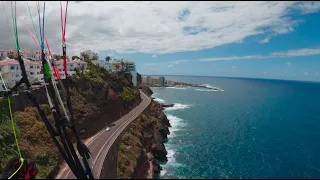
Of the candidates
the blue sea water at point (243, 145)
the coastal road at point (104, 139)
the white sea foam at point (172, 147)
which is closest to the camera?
the coastal road at point (104, 139)

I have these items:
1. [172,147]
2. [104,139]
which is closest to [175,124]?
[172,147]

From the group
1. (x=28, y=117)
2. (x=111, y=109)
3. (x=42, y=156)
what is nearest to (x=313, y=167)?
(x=111, y=109)

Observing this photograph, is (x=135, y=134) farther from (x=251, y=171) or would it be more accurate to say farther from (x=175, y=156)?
(x=251, y=171)

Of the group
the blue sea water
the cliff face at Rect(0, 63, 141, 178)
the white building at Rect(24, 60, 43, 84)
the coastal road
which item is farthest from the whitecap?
the white building at Rect(24, 60, 43, 84)

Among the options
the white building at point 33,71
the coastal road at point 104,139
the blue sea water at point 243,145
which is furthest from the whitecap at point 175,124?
the white building at point 33,71

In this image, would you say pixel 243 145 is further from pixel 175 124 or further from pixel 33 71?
pixel 33 71

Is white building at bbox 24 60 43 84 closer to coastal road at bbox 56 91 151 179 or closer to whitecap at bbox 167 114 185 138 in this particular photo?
coastal road at bbox 56 91 151 179

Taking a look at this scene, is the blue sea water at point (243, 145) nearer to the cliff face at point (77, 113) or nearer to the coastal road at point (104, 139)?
the coastal road at point (104, 139)

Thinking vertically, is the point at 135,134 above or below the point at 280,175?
above
